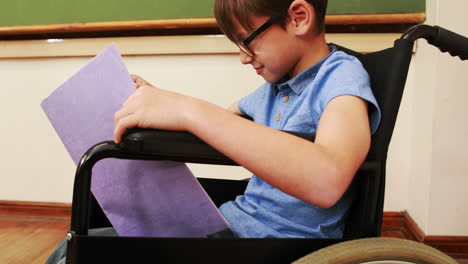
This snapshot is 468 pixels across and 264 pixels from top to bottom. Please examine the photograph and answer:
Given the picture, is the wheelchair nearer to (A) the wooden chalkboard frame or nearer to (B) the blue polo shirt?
(B) the blue polo shirt

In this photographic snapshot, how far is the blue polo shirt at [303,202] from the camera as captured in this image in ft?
1.65

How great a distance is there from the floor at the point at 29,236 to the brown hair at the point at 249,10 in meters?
1.05

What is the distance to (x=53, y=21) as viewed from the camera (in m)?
1.35

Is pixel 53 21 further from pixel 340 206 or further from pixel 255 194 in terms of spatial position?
pixel 340 206

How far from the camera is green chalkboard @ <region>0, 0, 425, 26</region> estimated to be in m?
1.21

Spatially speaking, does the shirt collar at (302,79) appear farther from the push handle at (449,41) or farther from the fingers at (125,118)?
the fingers at (125,118)

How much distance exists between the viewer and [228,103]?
1.35m

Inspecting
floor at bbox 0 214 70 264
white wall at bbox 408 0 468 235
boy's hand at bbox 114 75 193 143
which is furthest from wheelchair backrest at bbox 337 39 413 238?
floor at bbox 0 214 70 264

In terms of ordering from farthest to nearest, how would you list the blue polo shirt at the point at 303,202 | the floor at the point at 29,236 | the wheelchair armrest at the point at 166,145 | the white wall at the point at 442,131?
the floor at the point at 29,236 < the white wall at the point at 442,131 < the blue polo shirt at the point at 303,202 < the wheelchair armrest at the point at 166,145

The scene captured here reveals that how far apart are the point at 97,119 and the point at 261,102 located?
339 millimetres

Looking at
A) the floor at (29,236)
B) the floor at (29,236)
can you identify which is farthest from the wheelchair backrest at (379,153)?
the floor at (29,236)

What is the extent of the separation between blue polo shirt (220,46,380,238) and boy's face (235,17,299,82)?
0.10 feet

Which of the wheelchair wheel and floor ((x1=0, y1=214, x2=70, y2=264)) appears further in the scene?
floor ((x1=0, y1=214, x2=70, y2=264))

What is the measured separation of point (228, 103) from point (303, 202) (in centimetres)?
85
